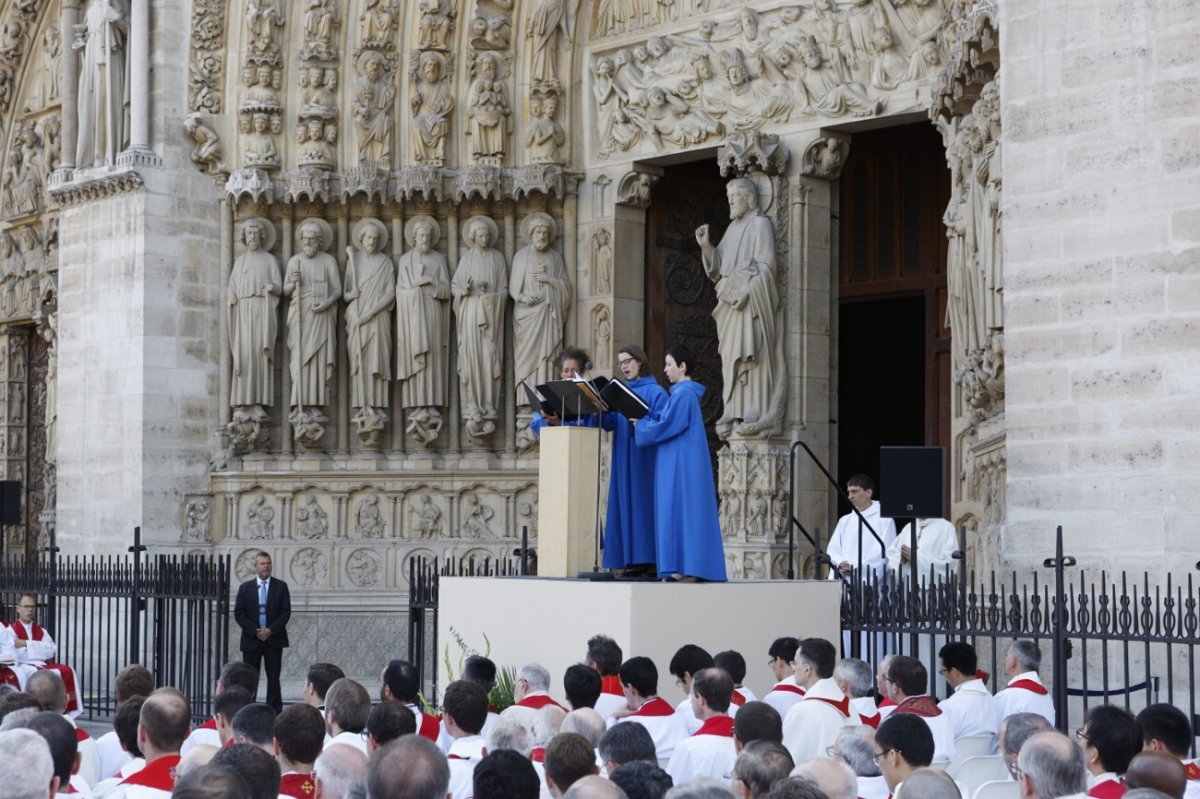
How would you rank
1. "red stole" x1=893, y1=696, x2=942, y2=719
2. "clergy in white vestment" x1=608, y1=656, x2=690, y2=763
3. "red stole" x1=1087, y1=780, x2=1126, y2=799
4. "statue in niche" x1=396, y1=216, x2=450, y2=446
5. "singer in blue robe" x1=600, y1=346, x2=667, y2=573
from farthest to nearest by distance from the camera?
"statue in niche" x1=396, y1=216, x2=450, y2=446 → "singer in blue robe" x1=600, y1=346, x2=667, y2=573 → "clergy in white vestment" x1=608, y1=656, x2=690, y2=763 → "red stole" x1=893, y1=696, x2=942, y2=719 → "red stole" x1=1087, y1=780, x2=1126, y2=799

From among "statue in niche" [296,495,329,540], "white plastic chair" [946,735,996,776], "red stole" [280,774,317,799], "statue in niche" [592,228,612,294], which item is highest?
"statue in niche" [592,228,612,294]

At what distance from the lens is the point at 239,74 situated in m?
16.6

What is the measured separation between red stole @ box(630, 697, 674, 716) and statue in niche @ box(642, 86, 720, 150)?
8973mm

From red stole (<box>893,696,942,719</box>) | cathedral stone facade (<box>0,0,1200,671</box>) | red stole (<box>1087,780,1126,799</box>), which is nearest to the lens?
red stole (<box>1087,780,1126,799</box>)

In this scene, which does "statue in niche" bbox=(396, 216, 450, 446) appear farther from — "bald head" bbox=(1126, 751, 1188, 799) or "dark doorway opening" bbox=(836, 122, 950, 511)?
"bald head" bbox=(1126, 751, 1188, 799)

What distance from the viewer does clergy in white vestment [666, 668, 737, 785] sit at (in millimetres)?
6559

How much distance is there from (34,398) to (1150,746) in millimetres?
16111

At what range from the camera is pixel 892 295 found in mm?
17531

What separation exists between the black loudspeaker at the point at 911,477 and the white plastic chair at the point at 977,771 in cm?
390

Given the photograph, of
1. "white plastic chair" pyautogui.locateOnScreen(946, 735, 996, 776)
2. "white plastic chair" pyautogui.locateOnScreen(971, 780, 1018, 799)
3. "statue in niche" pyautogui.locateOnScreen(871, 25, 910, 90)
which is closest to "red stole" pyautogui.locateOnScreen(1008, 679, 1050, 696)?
"white plastic chair" pyautogui.locateOnScreen(946, 735, 996, 776)

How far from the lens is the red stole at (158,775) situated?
5.62 meters

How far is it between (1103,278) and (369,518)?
26.0 ft

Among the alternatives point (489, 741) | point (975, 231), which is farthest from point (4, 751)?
point (975, 231)

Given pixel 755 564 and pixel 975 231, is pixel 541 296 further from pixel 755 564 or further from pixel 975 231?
pixel 975 231
